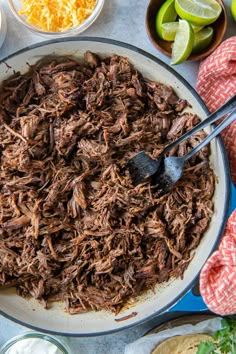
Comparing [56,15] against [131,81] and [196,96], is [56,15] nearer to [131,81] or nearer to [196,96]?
[131,81]

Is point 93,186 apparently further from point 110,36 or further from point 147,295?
point 110,36

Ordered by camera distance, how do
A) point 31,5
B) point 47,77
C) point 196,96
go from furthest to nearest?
point 31,5
point 47,77
point 196,96

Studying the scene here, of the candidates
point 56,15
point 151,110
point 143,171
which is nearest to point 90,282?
point 143,171

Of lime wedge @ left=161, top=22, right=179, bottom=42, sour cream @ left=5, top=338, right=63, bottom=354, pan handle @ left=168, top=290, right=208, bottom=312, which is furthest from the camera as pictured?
sour cream @ left=5, top=338, right=63, bottom=354

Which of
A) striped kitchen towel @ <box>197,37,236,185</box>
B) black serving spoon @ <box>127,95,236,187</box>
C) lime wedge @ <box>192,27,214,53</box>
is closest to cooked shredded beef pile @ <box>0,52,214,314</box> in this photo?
black serving spoon @ <box>127,95,236,187</box>

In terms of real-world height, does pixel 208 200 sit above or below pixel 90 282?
above

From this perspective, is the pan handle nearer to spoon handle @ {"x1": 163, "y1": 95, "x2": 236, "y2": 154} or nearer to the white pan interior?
the white pan interior
